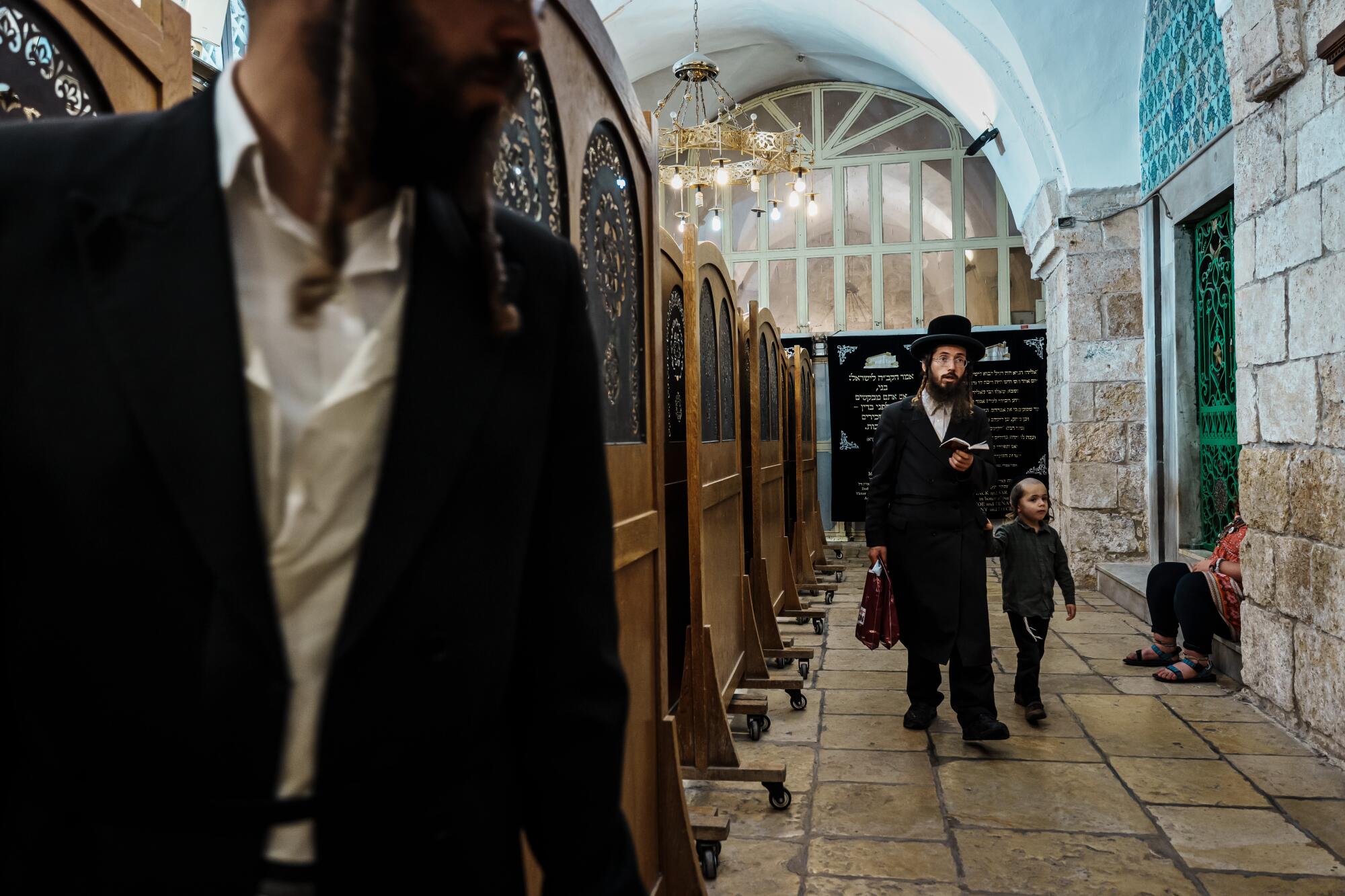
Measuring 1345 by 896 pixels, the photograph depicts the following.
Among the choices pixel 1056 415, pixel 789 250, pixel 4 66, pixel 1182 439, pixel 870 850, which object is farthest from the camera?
pixel 789 250

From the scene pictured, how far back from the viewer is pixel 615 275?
2203 millimetres

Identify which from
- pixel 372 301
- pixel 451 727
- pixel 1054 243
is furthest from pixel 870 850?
pixel 1054 243

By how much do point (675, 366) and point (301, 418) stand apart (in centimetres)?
301

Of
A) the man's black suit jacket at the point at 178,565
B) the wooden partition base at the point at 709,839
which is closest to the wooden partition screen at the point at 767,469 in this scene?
the wooden partition base at the point at 709,839

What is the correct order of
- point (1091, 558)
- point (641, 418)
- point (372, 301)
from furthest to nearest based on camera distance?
point (1091, 558), point (641, 418), point (372, 301)

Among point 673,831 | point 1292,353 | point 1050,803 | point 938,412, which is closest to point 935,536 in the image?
point 938,412

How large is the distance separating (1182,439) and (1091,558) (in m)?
1.32

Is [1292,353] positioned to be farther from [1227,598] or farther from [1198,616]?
[1198,616]

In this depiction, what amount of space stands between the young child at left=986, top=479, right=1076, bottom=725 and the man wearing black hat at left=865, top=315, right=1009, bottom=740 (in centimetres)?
33

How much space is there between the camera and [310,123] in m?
0.67

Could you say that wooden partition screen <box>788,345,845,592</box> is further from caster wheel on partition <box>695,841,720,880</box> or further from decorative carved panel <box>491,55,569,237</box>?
decorative carved panel <box>491,55,569,237</box>

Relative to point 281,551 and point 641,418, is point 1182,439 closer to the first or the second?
point 641,418

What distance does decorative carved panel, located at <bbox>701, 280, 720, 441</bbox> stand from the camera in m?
4.01

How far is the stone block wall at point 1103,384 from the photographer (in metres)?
7.56
